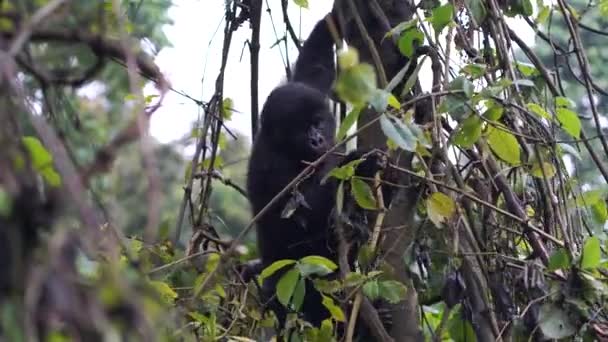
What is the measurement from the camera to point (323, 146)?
3.66 metres

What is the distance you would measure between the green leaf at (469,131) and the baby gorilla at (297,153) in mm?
1099

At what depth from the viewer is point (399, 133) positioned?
199 centimetres

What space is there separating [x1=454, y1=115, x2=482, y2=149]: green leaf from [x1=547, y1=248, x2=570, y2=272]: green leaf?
312mm

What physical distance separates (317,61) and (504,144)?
1.60 meters

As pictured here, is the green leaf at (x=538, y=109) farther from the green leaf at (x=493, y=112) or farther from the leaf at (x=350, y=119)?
the leaf at (x=350, y=119)

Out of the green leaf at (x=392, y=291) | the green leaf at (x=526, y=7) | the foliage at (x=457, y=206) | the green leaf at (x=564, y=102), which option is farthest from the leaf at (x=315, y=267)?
the green leaf at (x=526, y=7)

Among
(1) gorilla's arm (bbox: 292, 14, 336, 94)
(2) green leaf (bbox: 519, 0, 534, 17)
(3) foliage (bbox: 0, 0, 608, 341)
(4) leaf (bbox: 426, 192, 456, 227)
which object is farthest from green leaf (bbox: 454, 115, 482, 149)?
(1) gorilla's arm (bbox: 292, 14, 336, 94)

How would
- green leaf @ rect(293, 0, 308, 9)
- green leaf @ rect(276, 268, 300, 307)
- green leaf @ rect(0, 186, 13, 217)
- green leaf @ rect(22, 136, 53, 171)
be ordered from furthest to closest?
green leaf @ rect(293, 0, 308, 9)
green leaf @ rect(276, 268, 300, 307)
green leaf @ rect(22, 136, 53, 171)
green leaf @ rect(0, 186, 13, 217)

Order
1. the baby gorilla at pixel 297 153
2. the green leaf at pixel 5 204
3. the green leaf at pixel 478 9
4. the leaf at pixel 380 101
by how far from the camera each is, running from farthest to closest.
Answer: the baby gorilla at pixel 297 153
the green leaf at pixel 478 9
the leaf at pixel 380 101
the green leaf at pixel 5 204

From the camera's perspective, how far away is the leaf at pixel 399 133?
1.95 metres

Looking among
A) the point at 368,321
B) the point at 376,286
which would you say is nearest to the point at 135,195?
the point at 376,286

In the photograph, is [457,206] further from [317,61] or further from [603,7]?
[317,61]

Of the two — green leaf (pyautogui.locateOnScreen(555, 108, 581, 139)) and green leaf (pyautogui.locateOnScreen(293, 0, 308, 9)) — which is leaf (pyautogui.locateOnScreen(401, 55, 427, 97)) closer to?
green leaf (pyautogui.locateOnScreen(555, 108, 581, 139))

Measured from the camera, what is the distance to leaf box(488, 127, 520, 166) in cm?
234
